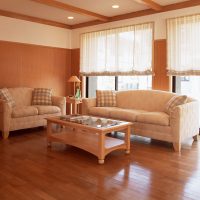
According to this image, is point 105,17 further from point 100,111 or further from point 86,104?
point 100,111

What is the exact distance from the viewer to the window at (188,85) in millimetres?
5004

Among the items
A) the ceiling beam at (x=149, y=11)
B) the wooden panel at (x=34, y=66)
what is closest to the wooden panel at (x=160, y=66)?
the ceiling beam at (x=149, y=11)

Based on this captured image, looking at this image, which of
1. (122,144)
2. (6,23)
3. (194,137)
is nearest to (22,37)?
(6,23)

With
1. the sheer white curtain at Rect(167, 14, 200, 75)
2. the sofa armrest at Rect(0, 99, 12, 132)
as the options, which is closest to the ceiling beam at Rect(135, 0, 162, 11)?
Answer: the sheer white curtain at Rect(167, 14, 200, 75)

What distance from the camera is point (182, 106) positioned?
12.8ft

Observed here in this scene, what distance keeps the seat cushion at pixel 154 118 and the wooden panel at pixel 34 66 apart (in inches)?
127

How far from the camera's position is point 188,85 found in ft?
16.8

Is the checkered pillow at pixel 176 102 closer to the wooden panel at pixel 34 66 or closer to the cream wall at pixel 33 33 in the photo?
the wooden panel at pixel 34 66

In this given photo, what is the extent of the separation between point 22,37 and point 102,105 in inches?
105

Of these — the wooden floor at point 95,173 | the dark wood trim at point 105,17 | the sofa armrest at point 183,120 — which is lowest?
the wooden floor at point 95,173

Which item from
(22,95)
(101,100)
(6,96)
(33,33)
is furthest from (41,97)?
(33,33)

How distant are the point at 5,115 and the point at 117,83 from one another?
2857 millimetres

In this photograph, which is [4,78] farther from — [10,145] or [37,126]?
[10,145]

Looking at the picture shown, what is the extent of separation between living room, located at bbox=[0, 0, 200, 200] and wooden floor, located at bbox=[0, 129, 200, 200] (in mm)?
11
